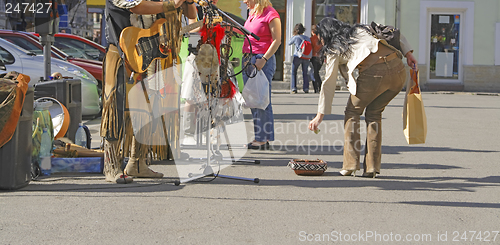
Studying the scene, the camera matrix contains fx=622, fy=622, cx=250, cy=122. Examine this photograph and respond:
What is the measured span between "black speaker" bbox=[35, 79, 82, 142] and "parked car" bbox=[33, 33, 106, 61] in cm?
645

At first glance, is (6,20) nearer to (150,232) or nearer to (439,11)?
(439,11)

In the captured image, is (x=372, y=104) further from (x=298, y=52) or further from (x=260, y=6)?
(x=298, y=52)

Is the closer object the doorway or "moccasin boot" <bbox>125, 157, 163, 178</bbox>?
"moccasin boot" <bbox>125, 157, 163, 178</bbox>

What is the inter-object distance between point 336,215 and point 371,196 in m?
0.79

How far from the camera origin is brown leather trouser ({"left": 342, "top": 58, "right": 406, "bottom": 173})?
582 centimetres

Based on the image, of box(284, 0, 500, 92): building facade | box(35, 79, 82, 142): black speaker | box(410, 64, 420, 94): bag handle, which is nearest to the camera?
box(410, 64, 420, 94): bag handle

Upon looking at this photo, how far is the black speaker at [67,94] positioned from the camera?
6.88 metres

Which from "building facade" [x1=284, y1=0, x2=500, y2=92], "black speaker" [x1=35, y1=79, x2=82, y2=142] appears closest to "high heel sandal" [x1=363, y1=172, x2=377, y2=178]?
"black speaker" [x1=35, y1=79, x2=82, y2=142]

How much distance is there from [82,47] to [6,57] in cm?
264

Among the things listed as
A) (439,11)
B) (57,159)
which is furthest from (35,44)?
(439,11)

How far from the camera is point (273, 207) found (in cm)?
466

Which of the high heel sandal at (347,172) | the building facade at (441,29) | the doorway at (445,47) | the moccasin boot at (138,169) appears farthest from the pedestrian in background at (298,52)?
the moccasin boot at (138,169)

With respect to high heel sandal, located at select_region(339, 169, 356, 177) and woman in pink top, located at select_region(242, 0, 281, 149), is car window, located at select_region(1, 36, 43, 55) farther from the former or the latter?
high heel sandal, located at select_region(339, 169, 356, 177)

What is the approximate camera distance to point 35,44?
12.0m
